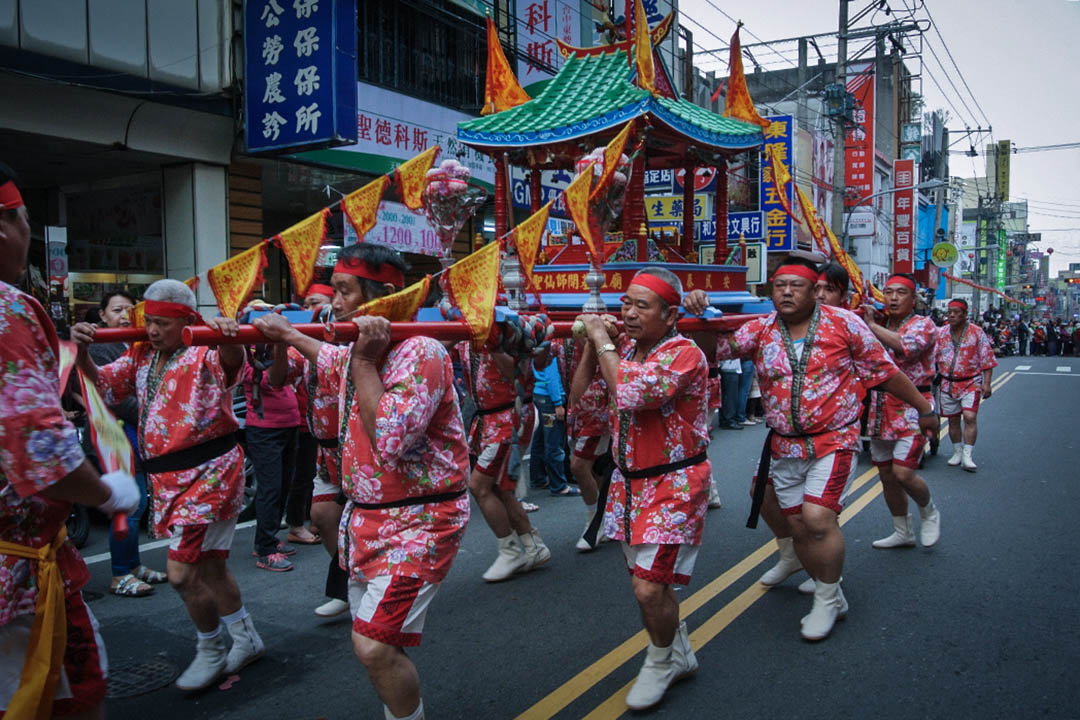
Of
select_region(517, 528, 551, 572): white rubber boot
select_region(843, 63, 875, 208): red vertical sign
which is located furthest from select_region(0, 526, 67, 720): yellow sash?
select_region(843, 63, 875, 208): red vertical sign

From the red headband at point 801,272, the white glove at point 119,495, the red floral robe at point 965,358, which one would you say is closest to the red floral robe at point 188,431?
the white glove at point 119,495

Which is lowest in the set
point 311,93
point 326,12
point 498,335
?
point 498,335

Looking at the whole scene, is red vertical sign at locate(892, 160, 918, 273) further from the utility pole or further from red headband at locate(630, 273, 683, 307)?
red headband at locate(630, 273, 683, 307)

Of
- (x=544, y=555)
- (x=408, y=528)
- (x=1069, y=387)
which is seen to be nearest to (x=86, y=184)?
(x=544, y=555)

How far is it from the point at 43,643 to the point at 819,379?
138 inches

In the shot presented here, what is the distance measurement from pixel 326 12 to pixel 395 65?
3290mm

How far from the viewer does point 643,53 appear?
6.20 meters

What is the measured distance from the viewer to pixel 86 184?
10703 mm

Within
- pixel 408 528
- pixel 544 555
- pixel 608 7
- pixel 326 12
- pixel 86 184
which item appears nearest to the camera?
pixel 408 528

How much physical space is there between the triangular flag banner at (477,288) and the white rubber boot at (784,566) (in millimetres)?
2863

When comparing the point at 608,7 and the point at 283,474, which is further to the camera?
the point at 608,7

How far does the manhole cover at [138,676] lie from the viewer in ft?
12.5

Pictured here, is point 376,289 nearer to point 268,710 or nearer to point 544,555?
point 268,710

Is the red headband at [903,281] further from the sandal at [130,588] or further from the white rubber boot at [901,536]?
the sandal at [130,588]
